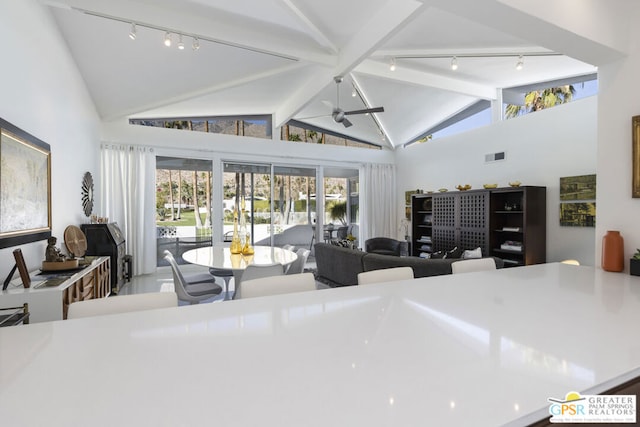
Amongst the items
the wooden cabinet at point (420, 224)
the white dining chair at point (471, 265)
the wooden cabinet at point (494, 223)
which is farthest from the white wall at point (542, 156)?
the white dining chair at point (471, 265)

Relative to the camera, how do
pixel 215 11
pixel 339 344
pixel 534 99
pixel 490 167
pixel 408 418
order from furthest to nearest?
pixel 490 167 → pixel 534 99 → pixel 215 11 → pixel 339 344 → pixel 408 418

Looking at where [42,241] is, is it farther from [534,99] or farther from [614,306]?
[534,99]

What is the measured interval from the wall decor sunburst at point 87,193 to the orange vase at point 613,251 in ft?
17.7

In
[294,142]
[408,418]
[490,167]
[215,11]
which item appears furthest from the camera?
[294,142]

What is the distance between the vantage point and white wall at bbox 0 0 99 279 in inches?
94.1

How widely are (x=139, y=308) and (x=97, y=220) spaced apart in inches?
151

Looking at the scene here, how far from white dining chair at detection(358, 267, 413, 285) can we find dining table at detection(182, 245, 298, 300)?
44.2 inches

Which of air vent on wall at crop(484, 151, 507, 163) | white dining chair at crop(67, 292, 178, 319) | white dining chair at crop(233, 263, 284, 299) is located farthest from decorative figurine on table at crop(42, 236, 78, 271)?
air vent on wall at crop(484, 151, 507, 163)

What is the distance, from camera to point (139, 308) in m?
1.32

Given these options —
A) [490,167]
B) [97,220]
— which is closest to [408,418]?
[97,220]

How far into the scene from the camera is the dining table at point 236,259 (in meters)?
2.75

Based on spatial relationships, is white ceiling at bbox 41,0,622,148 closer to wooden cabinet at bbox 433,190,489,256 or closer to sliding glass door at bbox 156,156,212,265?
sliding glass door at bbox 156,156,212,265

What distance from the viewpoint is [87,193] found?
4355 millimetres

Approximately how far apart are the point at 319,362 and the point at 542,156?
5.42 m
